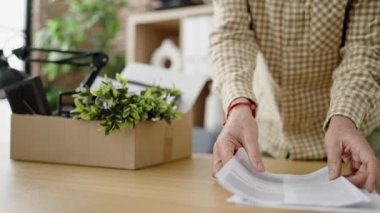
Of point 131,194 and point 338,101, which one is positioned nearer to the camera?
point 131,194

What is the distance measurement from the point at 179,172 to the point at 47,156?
11.1 inches

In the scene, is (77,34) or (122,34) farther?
(122,34)

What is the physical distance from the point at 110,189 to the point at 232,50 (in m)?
0.45

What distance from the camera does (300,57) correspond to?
110 cm

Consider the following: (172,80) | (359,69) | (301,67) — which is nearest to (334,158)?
(359,69)

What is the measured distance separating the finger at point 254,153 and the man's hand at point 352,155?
0.37ft

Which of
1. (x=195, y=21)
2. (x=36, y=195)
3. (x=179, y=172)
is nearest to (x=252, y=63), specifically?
(x=179, y=172)

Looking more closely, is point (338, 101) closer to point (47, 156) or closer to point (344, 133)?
point (344, 133)

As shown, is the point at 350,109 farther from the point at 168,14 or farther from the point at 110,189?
the point at 168,14

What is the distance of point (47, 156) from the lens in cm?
97

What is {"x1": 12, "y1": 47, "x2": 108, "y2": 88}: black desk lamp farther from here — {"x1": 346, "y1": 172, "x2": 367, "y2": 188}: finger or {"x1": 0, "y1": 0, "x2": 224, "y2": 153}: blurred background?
{"x1": 0, "y1": 0, "x2": 224, "y2": 153}: blurred background

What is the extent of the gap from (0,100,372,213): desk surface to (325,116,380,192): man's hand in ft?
0.60

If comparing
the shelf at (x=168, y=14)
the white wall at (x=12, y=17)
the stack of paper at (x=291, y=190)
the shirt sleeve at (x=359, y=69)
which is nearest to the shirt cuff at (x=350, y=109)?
the shirt sleeve at (x=359, y=69)

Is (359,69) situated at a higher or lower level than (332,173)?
higher
